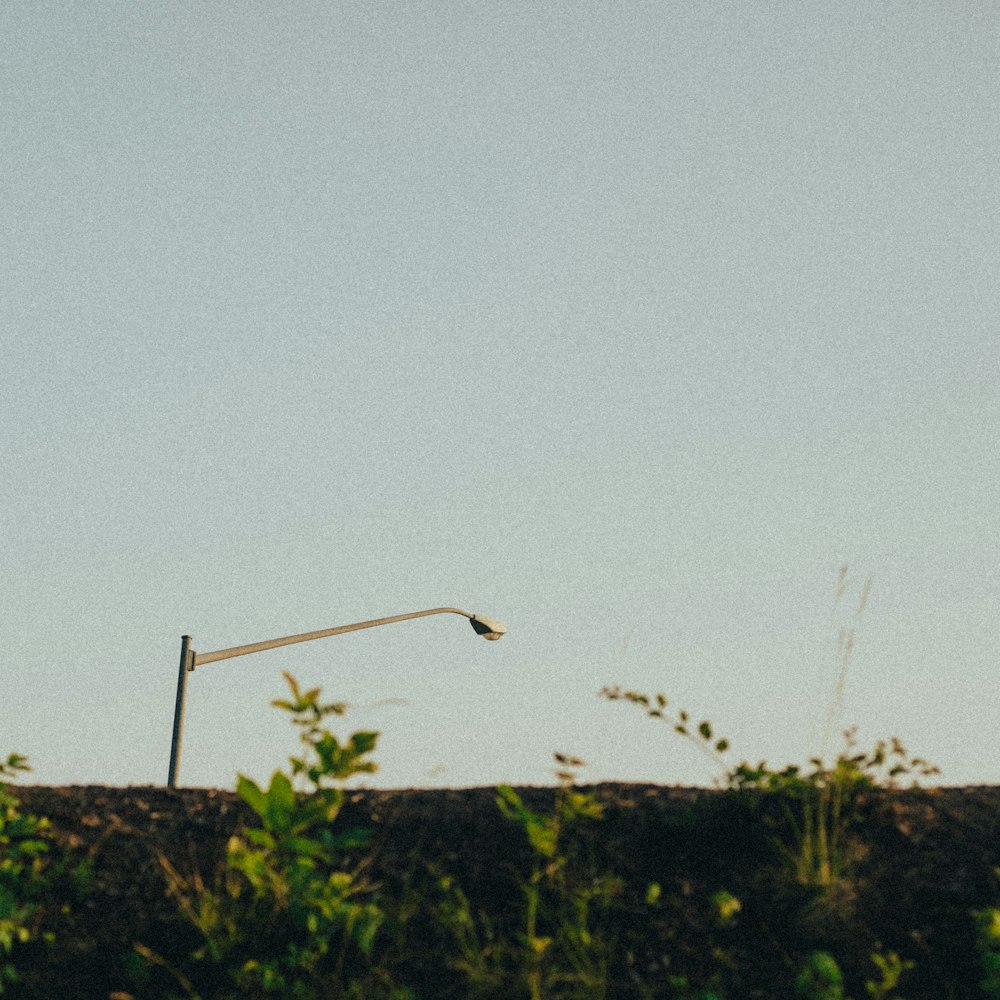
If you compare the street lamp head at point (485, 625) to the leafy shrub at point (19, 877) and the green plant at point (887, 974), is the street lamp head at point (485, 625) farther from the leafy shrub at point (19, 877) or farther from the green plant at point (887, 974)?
the green plant at point (887, 974)

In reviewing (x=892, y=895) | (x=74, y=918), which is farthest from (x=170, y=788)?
(x=892, y=895)

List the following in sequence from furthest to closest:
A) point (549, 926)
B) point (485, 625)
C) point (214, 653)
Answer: point (485, 625) < point (214, 653) < point (549, 926)

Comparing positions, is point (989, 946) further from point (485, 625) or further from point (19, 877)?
point (485, 625)

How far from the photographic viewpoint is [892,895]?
475 centimetres

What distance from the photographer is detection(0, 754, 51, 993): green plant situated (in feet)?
15.5

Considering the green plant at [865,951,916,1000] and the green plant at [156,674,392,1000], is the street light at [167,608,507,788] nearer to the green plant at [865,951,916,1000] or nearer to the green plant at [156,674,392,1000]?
the green plant at [156,674,392,1000]

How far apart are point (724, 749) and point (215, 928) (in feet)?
8.40

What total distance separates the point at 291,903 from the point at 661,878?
1.69 meters

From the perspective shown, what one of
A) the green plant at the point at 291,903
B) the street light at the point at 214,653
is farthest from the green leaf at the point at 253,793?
the street light at the point at 214,653

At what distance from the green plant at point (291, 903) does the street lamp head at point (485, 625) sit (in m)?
14.9

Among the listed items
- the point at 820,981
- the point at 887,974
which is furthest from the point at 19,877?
the point at 887,974

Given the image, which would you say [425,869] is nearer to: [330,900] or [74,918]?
[330,900]

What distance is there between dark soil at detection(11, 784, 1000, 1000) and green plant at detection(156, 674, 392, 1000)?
0.56ft

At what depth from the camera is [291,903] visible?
4.66 metres
